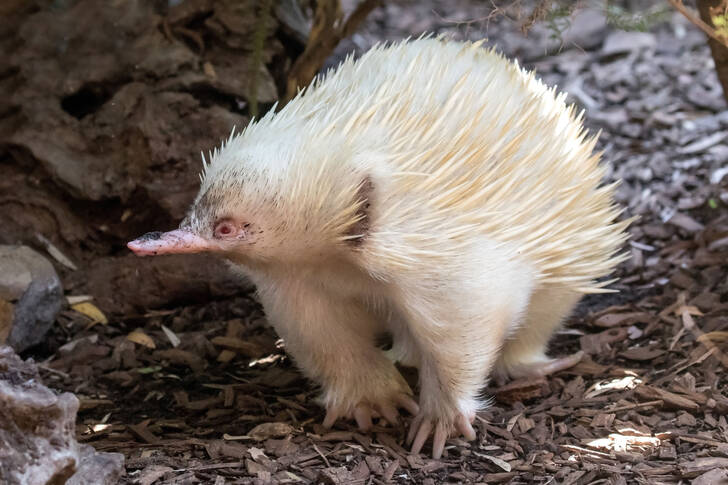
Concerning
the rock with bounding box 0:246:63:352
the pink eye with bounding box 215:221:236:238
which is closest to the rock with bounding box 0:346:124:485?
the pink eye with bounding box 215:221:236:238

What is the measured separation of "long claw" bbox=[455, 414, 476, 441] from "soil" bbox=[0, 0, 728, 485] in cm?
6

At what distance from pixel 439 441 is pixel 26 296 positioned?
2366 mm

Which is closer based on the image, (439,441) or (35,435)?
(35,435)

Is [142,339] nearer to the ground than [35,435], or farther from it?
nearer to the ground

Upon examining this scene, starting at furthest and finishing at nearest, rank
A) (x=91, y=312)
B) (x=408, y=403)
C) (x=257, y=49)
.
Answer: (x=91, y=312)
(x=257, y=49)
(x=408, y=403)

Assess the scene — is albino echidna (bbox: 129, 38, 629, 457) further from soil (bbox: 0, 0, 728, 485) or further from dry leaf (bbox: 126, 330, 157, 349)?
dry leaf (bbox: 126, 330, 157, 349)

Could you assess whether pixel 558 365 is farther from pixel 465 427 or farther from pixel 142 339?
pixel 142 339

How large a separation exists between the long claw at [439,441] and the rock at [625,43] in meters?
5.52

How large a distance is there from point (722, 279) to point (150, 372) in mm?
3242

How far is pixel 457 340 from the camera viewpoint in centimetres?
377

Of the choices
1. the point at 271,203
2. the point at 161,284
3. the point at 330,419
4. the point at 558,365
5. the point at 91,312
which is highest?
A: the point at 271,203

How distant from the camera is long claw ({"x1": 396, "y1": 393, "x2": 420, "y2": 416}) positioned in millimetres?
4371

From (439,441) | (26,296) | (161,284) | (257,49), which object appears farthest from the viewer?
(161,284)

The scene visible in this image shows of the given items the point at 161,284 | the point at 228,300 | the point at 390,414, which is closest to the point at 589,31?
the point at 228,300
